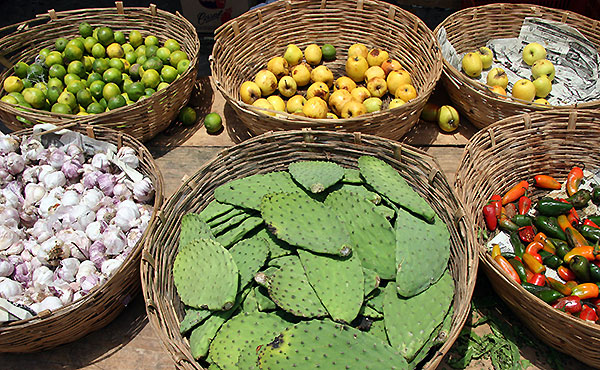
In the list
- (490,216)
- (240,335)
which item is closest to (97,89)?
(240,335)

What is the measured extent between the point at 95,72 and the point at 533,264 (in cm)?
229

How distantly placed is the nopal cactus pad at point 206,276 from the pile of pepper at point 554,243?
3.15 feet

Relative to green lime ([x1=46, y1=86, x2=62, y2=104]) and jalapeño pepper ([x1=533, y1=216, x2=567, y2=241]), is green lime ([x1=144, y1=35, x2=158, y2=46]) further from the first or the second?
jalapeño pepper ([x1=533, y1=216, x2=567, y2=241])

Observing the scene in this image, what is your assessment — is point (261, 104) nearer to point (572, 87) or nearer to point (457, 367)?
point (457, 367)

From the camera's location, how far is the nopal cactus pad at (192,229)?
4.85ft

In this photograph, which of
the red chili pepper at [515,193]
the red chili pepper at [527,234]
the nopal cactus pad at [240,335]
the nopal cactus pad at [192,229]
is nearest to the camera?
the nopal cactus pad at [240,335]

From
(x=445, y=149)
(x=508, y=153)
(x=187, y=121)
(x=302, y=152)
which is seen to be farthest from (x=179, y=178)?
(x=508, y=153)

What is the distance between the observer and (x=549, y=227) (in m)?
1.71

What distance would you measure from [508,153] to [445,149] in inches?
15.6

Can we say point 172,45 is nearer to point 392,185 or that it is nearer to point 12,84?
point 12,84

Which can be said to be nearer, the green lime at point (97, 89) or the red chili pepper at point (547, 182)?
the red chili pepper at point (547, 182)

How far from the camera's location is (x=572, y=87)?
2.27 meters

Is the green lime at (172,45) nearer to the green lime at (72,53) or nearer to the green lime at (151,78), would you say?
the green lime at (151,78)

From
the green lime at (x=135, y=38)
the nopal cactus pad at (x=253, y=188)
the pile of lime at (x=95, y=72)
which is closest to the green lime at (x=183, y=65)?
the pile of lime at (x=95, y=72)
